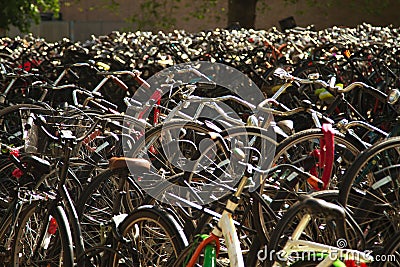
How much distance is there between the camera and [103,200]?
4.88 meters

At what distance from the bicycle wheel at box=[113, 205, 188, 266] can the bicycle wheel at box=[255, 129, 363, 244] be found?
0.55 meters

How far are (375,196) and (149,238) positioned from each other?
1125 mm

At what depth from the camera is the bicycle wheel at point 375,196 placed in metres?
4.07

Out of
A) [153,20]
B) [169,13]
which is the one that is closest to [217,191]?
[153,20]

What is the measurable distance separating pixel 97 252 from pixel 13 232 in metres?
0.66

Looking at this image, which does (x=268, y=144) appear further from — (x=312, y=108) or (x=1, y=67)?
(x=1, y=67)

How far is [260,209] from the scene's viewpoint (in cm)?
420

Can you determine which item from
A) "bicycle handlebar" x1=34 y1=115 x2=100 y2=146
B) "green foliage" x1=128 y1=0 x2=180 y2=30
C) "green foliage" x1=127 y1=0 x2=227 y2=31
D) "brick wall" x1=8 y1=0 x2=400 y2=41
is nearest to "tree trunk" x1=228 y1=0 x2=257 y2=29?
"green foliage" x1=127 y1=0 x2=227 y2=31

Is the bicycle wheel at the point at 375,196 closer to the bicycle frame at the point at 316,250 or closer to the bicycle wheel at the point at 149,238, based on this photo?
the bicycle frame at the point at 316,250

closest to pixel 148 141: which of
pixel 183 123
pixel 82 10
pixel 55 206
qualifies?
pixel 183 123

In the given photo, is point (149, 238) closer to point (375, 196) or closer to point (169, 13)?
point (375, 196)

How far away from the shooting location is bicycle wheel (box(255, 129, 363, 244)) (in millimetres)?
4469

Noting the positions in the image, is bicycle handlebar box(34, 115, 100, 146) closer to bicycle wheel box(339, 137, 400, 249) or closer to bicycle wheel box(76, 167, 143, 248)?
bicycle wheel box(76, 167, 143, 248)

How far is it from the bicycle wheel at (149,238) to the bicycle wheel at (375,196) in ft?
2.66
